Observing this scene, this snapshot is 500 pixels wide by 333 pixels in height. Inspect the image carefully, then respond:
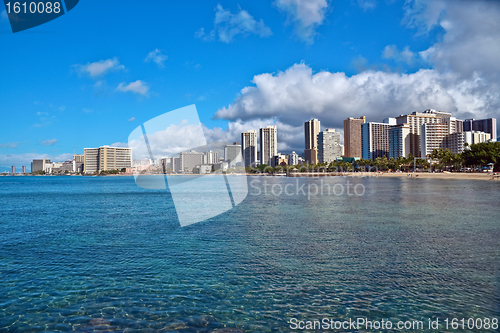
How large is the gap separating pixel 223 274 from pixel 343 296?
515 cm

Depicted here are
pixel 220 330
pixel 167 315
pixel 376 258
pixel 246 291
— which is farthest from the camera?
pixel 376 258

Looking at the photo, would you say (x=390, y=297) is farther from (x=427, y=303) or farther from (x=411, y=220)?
(x=411, y=220)

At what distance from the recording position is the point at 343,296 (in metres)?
11.5

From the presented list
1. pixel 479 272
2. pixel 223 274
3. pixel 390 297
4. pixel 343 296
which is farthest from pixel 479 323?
pixel 223 274

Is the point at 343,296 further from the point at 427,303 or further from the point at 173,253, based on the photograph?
the point at 173,253

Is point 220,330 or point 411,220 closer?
point 220,330

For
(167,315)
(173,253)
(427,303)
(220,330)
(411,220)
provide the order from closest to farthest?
(220,330)
(167,315)
(427,303)
(173,253)
(411,220)

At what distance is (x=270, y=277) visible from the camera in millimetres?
13570

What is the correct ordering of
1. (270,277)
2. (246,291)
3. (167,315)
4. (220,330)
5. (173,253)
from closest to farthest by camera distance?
(220,330) → (167,315) → (246,291) → (270,277) → (173,253)

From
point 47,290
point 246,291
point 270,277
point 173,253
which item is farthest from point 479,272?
point 47,290

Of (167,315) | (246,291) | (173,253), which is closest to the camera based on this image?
(167,315)

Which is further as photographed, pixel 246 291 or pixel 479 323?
pixel 246 291

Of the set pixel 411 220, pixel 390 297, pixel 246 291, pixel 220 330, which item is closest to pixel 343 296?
pixel 390 297

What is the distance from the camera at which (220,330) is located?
9328mm
